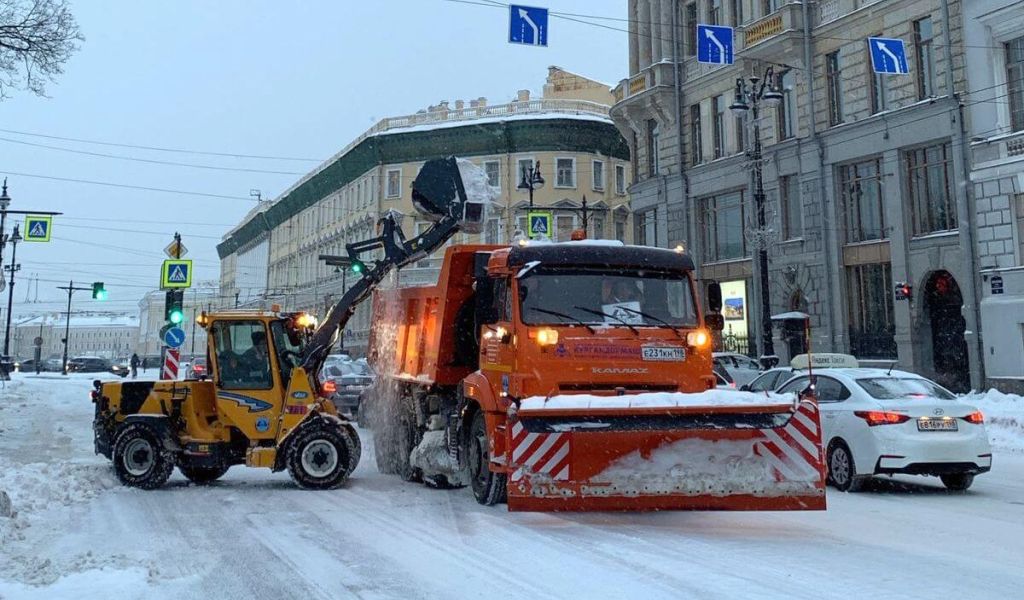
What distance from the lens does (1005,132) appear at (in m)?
23.7

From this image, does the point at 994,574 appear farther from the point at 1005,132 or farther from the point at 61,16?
the point at 1005,132

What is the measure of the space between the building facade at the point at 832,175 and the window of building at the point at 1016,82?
1.33 m

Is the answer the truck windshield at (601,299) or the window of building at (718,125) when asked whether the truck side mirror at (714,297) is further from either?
the window of building at (718,125)

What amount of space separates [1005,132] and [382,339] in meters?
18.8

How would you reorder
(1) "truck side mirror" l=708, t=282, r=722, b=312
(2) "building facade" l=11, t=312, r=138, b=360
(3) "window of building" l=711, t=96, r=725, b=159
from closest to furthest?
(1) "truck side mirror" l=708, t=282, r=722, b=312
(3) "window of building" l=711, t=96, r=725, b=159
(2) "building facade" l=11, t=312, r=138, b=360

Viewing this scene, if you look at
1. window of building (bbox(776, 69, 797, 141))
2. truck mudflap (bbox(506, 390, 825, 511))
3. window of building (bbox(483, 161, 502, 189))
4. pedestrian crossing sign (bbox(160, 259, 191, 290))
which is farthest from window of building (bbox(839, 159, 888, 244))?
window of building (bbox(483, 161, 502, 189))

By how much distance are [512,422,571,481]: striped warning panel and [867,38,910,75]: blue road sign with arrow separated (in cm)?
1682

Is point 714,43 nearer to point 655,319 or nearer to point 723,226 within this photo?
point 655,319

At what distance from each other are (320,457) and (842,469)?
661 cm

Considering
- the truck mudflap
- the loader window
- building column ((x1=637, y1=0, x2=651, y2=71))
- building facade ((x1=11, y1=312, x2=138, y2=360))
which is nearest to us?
the truck mudflap

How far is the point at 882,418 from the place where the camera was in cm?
1062

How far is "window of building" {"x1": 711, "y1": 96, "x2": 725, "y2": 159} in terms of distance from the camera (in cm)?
3500

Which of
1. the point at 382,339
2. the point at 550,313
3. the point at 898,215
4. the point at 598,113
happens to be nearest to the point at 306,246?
the point at 598,113

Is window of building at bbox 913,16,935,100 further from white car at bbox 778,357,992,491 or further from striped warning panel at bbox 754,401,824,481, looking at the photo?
striped warning panel at bbox 754,401,824,481
